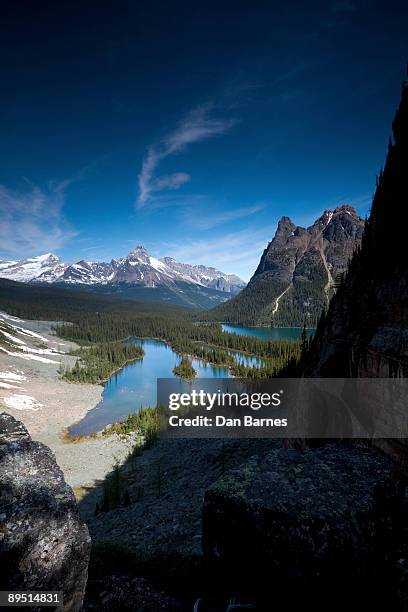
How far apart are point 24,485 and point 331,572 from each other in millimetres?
5182

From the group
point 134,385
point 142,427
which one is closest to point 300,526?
point 142,427

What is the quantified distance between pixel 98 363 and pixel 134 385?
27.5 m

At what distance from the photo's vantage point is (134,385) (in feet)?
324

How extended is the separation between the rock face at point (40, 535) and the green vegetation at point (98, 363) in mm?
95542

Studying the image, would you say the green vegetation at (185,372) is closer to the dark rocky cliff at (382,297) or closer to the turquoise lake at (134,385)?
Answer: the turquoise lake at (134,385)

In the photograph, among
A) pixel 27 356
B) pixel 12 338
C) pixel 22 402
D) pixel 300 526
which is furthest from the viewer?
pixel 12 338

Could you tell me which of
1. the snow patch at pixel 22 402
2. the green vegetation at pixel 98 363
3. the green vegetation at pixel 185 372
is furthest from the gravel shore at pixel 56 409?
the green vegetation at pixel 185 372

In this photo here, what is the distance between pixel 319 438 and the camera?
13633mm

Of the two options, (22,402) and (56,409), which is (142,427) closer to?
(56,409)

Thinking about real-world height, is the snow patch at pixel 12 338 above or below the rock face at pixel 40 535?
below

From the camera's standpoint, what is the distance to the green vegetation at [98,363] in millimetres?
96750

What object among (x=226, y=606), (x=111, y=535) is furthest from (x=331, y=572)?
(x=111, y=535)

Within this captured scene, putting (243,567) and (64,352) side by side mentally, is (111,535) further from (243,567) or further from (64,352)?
(64,352)

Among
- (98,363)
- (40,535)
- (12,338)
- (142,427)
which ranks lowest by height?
(98,363)
